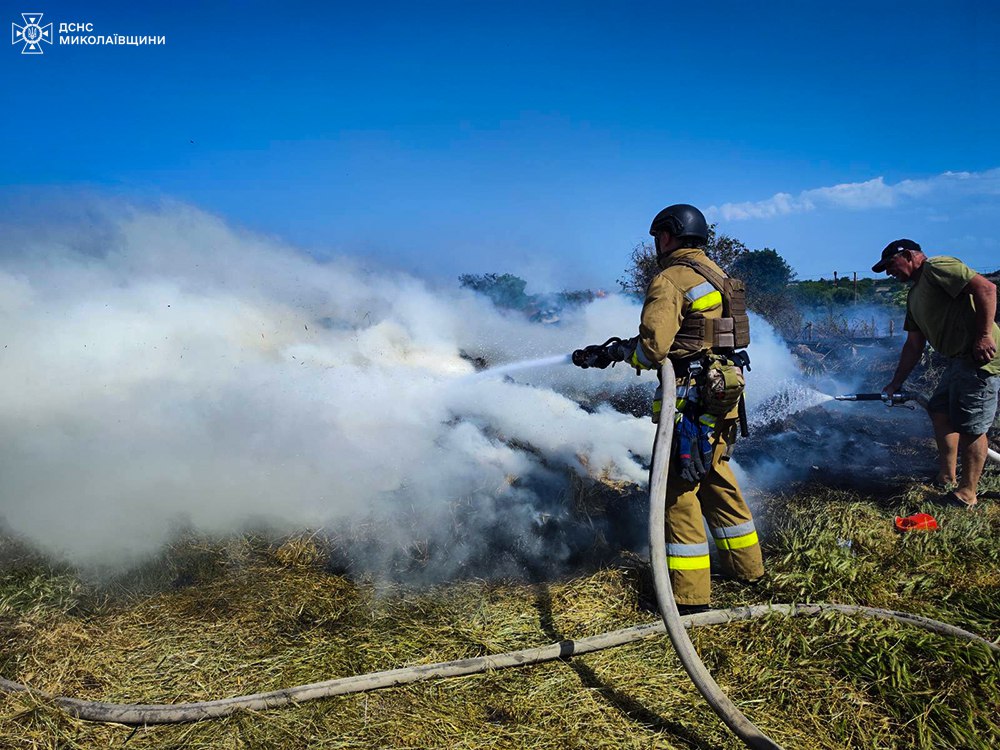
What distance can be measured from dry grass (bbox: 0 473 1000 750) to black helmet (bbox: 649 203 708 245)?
2.54 meters

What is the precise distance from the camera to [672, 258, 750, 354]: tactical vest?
14.0ft

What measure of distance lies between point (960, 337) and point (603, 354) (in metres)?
3.71

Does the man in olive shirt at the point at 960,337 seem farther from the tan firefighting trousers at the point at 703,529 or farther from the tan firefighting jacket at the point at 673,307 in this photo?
the tan firefighting trousers at the point at 703,529

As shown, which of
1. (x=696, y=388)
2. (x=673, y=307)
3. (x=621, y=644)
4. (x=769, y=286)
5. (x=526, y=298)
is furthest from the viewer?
(x=769, y=286)

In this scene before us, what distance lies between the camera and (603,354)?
4680mm

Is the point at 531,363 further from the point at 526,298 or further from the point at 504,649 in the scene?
the point at 526,298

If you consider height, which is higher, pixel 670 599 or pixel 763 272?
pixel 763 272

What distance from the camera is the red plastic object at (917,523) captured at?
5.24 m

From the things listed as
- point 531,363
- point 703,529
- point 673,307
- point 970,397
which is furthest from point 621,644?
point 970,397

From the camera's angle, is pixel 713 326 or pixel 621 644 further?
pixel 713 326

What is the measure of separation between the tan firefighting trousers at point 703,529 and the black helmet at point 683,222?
54.1 inches

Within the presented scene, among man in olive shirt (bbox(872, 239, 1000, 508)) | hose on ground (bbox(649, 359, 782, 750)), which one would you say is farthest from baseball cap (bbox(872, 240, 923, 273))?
hose on ground (bbox(649, 359, 782, 750))

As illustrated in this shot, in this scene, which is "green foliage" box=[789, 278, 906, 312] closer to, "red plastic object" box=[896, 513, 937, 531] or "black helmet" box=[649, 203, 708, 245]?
"red plastic object" box=[896, 513, 937, 531]

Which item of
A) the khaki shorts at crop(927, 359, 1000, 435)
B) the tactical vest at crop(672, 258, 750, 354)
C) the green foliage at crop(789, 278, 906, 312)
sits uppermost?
the green foliage at crop(789, 278, 906, 312)
